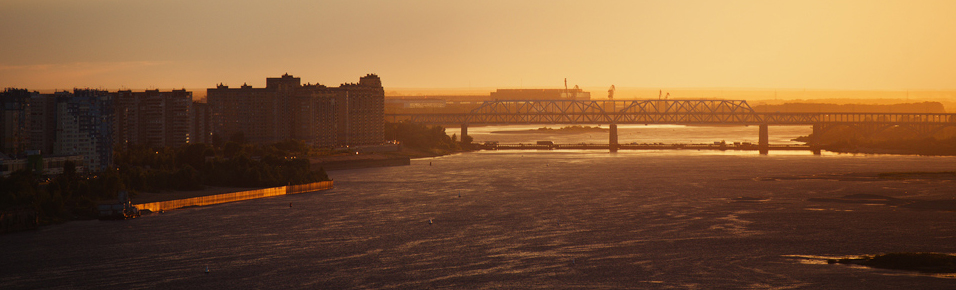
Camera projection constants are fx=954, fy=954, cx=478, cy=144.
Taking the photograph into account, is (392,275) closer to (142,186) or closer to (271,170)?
(142,186)

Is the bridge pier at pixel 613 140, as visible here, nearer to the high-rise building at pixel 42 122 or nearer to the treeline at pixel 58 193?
the high-rise building at pixel 42 122

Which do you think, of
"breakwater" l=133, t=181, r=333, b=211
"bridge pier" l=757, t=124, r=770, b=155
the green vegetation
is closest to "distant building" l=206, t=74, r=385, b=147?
"breakwater" l=133, t=181, r=333, b=211

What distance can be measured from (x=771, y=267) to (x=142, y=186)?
5032 cm

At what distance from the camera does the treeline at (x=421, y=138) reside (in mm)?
159000

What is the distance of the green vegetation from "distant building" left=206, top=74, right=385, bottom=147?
102802 millimetres

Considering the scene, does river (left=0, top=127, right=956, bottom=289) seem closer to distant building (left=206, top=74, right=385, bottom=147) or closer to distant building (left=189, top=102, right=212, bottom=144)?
distant building (left=189, top=102, right=212, bottom=144)

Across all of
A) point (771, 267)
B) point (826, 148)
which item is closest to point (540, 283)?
point (771, 267)

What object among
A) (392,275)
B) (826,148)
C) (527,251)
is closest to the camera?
(392,275)

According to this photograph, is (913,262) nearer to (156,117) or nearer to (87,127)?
(87,127)

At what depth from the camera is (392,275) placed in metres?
42.9

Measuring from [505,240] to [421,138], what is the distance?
108904mm

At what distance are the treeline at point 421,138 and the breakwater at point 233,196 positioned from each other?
68475 mm

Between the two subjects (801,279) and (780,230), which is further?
(780,230)

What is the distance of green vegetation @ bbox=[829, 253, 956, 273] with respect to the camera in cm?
4403
